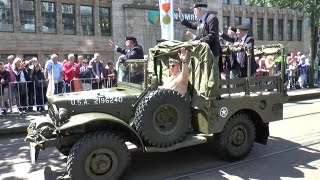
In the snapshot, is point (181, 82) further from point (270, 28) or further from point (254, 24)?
point (270, 28)

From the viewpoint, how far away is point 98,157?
5348mm

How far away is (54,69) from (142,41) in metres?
18.3

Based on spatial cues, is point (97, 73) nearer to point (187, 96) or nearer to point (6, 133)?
point (6, 133)

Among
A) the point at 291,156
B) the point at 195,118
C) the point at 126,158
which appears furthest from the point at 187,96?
the point at 291,156

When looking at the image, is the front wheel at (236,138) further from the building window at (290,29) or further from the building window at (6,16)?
the building window at (290,29)

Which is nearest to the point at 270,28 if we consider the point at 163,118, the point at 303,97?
the point at 303,97

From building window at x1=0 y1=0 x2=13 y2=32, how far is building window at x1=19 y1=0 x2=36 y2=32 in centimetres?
69

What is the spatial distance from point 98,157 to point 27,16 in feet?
73.1

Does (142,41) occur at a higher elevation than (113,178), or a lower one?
higher

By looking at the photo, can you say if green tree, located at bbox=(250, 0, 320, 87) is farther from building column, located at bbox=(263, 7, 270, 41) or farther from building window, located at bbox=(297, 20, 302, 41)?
building window, located at bbox=(297, 20, 302, 41)

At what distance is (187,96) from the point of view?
6363 mm

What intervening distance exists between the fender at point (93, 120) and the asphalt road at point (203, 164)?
0.83 metres

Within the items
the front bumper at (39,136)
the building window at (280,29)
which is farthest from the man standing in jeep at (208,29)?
the building window at (280,29)

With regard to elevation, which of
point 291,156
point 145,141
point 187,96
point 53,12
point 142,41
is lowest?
point 291,156
